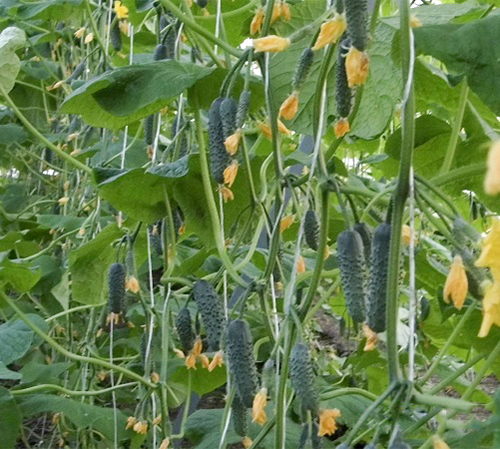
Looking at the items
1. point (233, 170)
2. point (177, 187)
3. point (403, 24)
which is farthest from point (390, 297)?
point (177, 187)

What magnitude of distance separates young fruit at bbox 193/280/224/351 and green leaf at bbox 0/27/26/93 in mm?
678

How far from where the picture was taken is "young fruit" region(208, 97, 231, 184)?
37.9 inches

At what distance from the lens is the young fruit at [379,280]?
69cm

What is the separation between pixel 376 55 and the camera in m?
1.22

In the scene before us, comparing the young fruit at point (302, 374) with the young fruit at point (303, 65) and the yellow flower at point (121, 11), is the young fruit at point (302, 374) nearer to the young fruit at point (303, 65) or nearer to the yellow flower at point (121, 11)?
the young fruit at point (303, 65)

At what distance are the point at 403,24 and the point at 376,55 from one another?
0.59 m

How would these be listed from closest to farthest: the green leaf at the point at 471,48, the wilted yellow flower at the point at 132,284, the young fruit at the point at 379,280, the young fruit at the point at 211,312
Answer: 1. the young fruit at the point at 379,280
2. the green leaf at the point at 471,48
3. the young fruit at the point at 211,312
4. the wilted yellow flower at the point at 132,284

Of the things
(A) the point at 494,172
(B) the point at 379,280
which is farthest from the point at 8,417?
(A) the point at 494,172

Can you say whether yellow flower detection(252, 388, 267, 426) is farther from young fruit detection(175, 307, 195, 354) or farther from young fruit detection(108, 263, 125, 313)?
young fruit detection(108, 263, 125, 313)

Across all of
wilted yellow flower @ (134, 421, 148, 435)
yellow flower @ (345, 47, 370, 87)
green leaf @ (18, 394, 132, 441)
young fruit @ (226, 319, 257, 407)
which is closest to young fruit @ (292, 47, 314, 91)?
yellow flower @ (345, 47, 370, 87)

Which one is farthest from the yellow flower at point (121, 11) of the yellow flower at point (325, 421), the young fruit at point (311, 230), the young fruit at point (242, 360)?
the yellow flower at point (325, 421)

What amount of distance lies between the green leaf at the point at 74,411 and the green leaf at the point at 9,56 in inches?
22.1

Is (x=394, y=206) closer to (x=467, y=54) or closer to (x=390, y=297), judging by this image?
(x=390, y=297)

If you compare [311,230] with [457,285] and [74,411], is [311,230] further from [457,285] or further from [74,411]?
[74,411]
